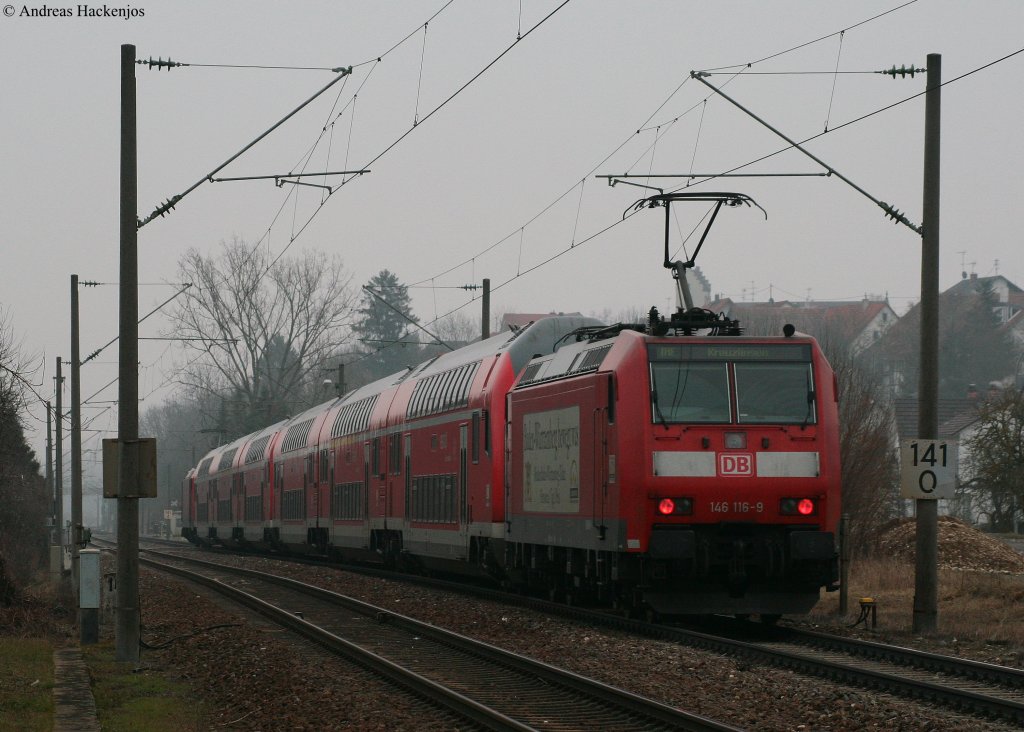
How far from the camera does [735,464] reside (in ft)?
53.8

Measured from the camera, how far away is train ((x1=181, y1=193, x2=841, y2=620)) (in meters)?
16.3

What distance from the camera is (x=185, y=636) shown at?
723 inches

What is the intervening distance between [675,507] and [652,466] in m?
0.50

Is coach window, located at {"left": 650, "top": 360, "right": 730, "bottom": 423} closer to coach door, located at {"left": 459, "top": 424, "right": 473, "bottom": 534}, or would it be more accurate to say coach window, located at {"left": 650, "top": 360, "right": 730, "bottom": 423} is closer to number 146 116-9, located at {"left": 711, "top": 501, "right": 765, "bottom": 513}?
number 146 116-9, located at {"left": 711, "top": 501, "right": 765, "bottom": 513}

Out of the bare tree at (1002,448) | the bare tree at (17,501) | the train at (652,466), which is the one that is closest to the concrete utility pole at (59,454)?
the bare tree at (17,501)

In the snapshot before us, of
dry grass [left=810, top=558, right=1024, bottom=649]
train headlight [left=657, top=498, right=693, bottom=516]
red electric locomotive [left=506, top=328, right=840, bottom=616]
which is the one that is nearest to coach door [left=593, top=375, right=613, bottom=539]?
red electric locomotive [left=506, top=328, right=840, bottom=616]

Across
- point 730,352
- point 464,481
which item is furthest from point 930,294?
point 464,481

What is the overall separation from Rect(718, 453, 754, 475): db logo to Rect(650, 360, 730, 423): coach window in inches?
16.7

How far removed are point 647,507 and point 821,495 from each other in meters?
1.93

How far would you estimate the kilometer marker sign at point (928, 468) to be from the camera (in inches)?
681

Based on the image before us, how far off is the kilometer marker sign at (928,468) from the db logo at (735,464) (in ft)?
6.75

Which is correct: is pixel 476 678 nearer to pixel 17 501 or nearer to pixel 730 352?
pixel 730 352

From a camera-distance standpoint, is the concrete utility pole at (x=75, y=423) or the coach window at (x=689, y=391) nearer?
the coach window at (x=689, y=391)

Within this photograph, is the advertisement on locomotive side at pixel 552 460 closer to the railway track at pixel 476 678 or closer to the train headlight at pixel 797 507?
the railway track at pixel 476 678
